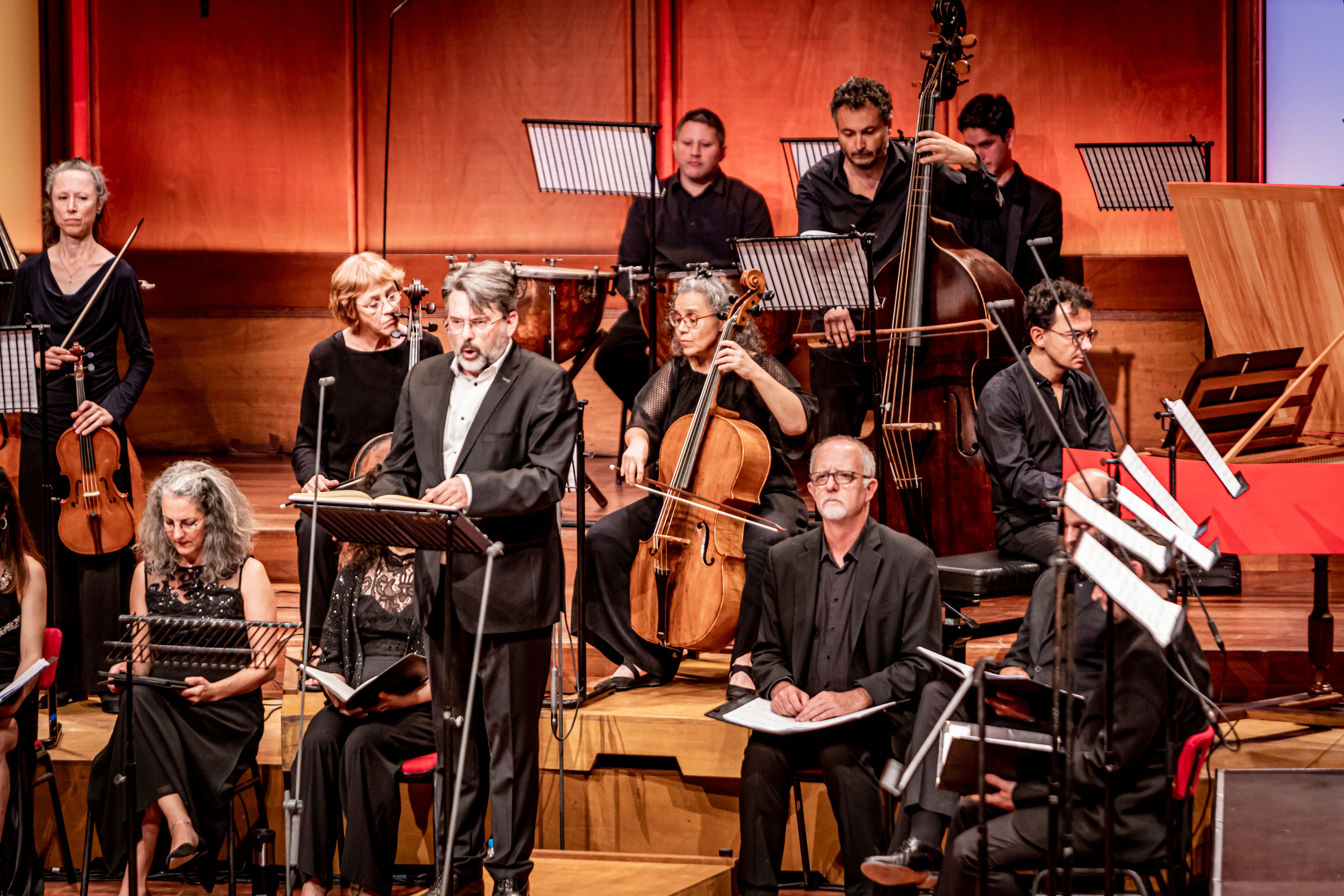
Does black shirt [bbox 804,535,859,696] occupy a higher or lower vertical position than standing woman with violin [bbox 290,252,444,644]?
lower

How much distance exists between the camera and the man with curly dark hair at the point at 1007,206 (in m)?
5.64

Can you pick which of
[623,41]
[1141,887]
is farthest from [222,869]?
[623,41]

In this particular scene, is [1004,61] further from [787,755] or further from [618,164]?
[787,755]

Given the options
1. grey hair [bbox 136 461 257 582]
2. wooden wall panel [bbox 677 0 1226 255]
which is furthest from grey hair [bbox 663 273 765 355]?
wooden wall panel [bbox 677 0 1226 255]

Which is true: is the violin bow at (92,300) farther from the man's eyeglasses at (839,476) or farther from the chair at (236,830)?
the man's eyeglasses at (839,476)

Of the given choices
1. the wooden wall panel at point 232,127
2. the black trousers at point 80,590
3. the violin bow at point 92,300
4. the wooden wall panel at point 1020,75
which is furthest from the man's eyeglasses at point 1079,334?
the wooden wall panel at point 232,127

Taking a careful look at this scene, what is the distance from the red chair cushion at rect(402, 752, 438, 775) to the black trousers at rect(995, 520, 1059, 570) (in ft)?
5.77

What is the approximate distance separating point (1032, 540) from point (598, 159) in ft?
7.15

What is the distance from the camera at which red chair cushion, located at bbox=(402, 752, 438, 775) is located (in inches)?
→ 147

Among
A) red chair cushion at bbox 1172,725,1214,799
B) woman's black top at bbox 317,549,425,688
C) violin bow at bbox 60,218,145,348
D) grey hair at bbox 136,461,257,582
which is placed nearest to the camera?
red chair cushion at bbox 1172,725,1214,799

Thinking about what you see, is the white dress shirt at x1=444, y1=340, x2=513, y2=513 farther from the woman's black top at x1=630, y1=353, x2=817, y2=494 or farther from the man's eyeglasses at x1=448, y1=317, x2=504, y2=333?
the woman's black top at x1=630, y1=353, x2=817, y2=494

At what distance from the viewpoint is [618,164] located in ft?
17.4

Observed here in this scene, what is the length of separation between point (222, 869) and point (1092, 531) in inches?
102

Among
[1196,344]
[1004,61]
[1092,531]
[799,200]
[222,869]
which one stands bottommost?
[222,869]
